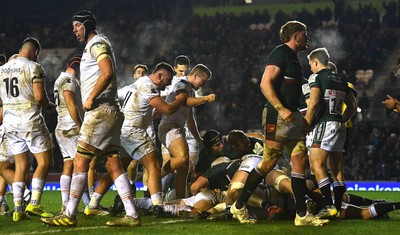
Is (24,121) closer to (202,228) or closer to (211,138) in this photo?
(202,228)

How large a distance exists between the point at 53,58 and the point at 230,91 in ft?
27.9

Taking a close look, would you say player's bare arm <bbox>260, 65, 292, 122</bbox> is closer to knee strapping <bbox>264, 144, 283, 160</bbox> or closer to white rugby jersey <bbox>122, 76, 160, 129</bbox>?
knee strapping <bbox>264, 144, 283, 160</bbox>

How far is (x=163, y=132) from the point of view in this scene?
1152 cm

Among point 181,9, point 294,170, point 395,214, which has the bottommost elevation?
point 395,214

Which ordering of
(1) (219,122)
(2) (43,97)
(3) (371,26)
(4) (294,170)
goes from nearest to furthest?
(4) (294,170) → (2) (43,97) → (1) (219,122) → (3) (371,26)

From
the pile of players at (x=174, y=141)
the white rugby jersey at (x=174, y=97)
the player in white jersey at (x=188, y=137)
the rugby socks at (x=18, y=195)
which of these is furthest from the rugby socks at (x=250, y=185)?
the player in white jersey at (x=188, y=137)

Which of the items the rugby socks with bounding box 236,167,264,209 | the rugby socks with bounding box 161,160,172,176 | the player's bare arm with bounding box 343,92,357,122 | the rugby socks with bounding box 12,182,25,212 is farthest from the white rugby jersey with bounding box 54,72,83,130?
the player's bare arm with bounding box 343,92,357,122

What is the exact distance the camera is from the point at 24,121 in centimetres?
1005

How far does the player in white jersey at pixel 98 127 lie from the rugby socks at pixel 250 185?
3.97ft

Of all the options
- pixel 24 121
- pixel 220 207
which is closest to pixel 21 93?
pixel 24 121

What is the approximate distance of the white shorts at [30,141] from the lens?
1004 cm

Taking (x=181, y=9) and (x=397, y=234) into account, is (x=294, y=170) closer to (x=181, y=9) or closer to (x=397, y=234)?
(x=397, y=234)

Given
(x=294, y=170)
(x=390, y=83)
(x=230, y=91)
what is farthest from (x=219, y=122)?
(x=294, y=170)

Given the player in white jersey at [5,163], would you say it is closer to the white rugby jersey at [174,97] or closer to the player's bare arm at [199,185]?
the white rugby jersey at [174,97]
